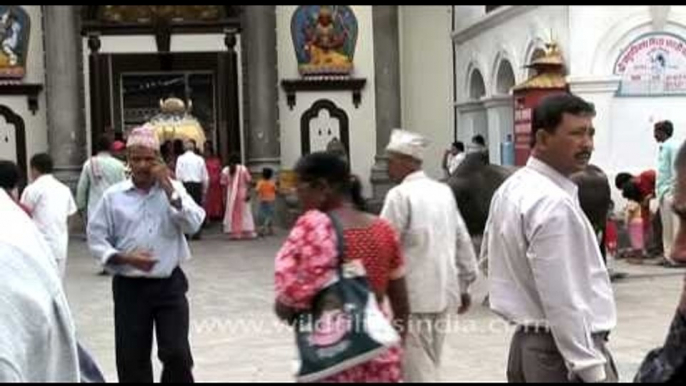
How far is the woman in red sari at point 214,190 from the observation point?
20.8m

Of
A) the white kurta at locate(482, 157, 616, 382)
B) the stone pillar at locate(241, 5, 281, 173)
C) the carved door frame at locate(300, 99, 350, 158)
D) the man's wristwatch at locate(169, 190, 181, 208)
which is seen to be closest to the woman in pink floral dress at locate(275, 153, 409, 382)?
the white kurta at locate(482, 157, 616, 382)

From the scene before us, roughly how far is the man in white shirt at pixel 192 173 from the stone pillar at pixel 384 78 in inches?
180

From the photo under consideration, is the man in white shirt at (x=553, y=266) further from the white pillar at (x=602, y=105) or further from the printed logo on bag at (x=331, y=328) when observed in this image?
the white pillar at (x=602, y=105)

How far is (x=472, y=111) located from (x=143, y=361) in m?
17.5

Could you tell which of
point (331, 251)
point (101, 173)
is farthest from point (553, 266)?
point (101, 173)

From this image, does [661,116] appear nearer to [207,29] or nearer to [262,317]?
[262,317]

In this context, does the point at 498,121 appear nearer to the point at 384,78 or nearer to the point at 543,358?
the point at 384,78

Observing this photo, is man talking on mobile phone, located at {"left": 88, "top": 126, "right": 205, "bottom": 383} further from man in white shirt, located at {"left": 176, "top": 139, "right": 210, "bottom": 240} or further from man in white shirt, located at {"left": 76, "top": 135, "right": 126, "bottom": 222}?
man in white shirt, located at {"left": 176, "top": 139, "right": 210, "bottom": 240}

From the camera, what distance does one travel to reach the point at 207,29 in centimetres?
2297

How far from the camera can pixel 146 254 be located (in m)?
5.79

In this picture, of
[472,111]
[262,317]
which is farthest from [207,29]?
[262,317]

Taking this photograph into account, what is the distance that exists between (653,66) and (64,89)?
38.6ft

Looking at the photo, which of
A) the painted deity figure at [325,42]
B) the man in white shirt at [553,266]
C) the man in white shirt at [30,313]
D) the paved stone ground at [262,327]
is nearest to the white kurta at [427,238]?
the paved stone ground at [262,327]

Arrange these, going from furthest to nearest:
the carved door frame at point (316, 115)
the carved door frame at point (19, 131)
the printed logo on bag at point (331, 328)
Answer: the carved door frame at point (316, 115), the carved door frame at point (19, 131), the printed logo on bag at point (331, 328)
